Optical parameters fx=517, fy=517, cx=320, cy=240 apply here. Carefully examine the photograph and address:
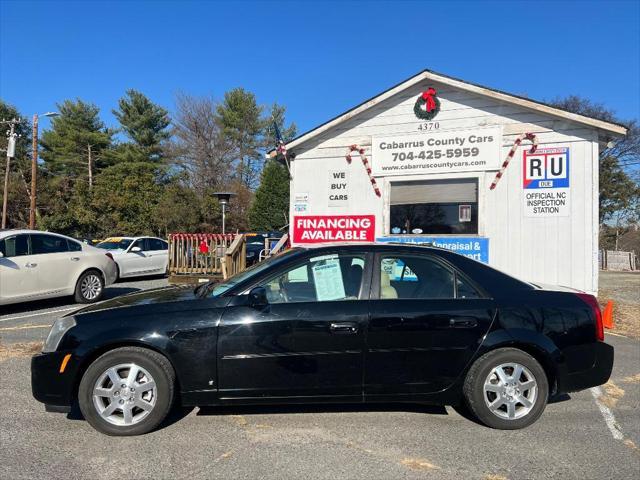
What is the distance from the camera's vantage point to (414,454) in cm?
365

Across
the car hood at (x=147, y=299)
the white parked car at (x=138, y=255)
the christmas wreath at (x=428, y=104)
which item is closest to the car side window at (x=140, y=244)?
the white parked car at (x=138, y=255)

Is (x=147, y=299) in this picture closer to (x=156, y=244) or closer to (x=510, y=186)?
(x=510, y=186)

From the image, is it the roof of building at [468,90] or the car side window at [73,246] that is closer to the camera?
the roof of building at [468,90]

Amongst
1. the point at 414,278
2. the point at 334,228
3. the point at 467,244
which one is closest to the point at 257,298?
the point at 414,278

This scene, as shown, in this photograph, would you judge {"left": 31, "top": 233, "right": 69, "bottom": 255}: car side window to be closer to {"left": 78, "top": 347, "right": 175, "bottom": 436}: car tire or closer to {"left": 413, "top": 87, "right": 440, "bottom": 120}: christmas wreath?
{"left": 78, "top": 347, "right": 175, "bottom": 436}: car tire

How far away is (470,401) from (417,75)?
7.22 m

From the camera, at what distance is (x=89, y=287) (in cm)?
1056

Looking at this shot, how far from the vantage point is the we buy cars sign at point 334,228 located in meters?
10.1

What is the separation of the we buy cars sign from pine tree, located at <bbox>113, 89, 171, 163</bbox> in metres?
37.5

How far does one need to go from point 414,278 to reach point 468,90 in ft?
20.6

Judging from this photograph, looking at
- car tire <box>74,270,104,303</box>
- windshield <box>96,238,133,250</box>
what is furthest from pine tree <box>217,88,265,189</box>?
car tire <box>74,270,104,303</box>

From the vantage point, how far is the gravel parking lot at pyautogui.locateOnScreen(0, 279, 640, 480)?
338 cm

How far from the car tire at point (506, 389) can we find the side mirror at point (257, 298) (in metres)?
1.73

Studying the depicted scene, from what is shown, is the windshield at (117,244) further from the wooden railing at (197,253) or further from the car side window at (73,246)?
the car side window at (73,246)
